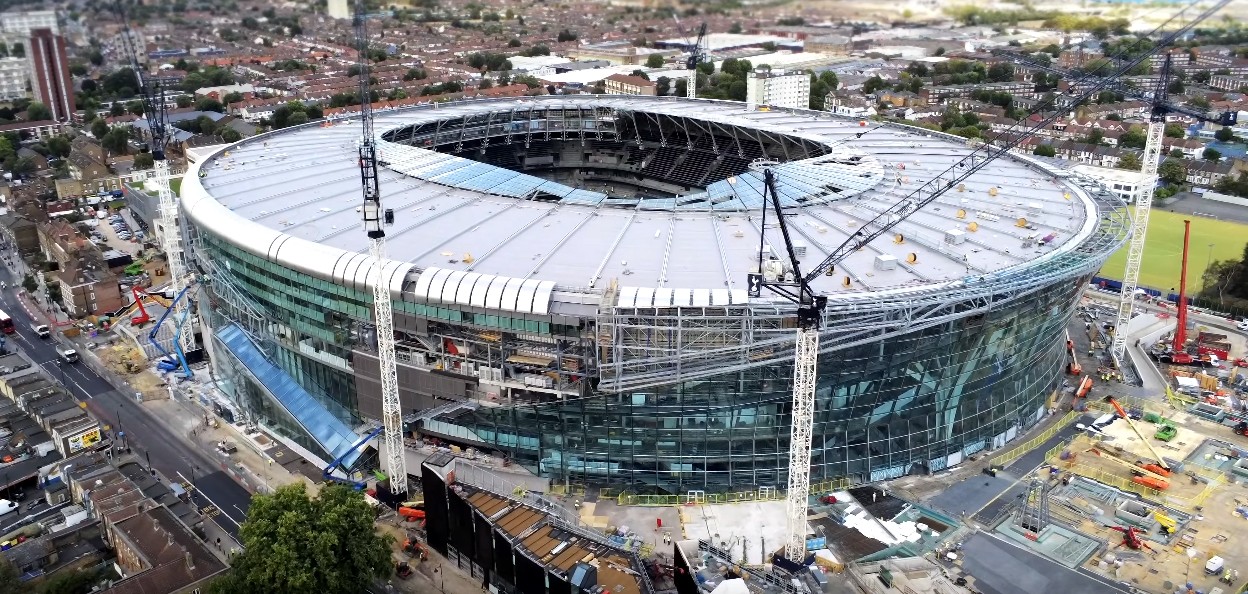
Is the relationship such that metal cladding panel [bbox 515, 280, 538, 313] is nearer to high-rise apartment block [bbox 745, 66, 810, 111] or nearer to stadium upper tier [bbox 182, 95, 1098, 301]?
stadium upper tier [bbox 182, 95, 1098, 301]

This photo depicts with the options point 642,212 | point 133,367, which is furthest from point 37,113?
point 642,212

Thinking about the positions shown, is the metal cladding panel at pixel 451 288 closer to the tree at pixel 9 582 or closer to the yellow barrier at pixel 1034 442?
the tree at pixel 9 582

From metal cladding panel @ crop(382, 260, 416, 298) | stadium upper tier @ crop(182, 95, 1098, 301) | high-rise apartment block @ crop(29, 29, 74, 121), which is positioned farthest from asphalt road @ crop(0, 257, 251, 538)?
high-rise apartment block @ crop(29, 29, 74, 121)

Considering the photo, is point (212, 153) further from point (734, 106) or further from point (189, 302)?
point (734, 106)

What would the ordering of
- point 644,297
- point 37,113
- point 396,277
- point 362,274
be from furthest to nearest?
point 37,113 → point 362,274 → point 396,277 → point 644,297

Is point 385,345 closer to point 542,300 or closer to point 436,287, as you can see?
point 436,287
